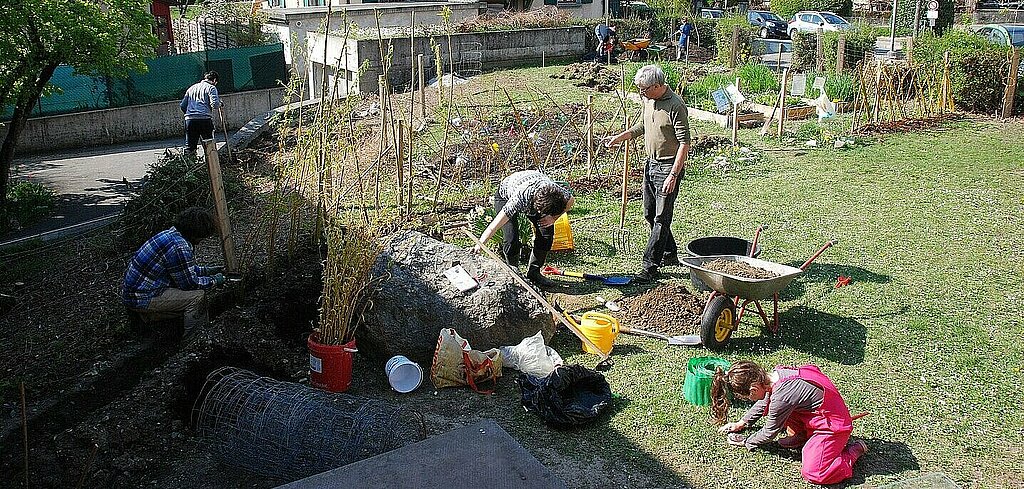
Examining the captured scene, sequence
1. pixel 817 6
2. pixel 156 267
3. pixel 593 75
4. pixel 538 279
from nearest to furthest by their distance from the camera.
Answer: pixel 156 267 → pixel 538 279 → pixel 593 75 → pixel 817 6

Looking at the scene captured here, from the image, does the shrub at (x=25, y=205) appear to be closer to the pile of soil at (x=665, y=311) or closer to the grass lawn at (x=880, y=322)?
the grass lawn at (x=880, y=322)

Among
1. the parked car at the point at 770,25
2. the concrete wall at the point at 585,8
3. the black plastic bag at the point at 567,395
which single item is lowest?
the black plastic bag at the point at 567,395

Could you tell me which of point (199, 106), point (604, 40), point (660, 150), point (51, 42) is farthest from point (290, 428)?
point (604, 40)

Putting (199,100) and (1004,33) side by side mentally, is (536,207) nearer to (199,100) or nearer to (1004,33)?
(199,100)

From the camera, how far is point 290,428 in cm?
454

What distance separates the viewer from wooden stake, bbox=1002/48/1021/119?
14.7m

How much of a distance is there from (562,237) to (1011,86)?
36.1 feet

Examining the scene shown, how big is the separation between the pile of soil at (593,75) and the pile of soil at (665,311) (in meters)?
10.9

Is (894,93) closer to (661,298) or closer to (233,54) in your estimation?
(661,298)

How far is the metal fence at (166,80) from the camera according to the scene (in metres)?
16.8

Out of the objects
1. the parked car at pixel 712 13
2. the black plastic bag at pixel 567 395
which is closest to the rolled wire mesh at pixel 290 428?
Answer: the black plastic bag at pixel 567 395

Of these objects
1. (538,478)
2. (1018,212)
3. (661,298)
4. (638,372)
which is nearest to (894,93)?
(1018,212)

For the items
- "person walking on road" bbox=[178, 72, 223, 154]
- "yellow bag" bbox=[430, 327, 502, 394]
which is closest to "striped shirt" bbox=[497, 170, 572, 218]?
"yellow bag" bbox=[430, 327, 502, 394]

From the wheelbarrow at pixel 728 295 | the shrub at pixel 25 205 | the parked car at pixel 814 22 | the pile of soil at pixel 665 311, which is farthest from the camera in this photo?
the parked car at pixel 814 22
